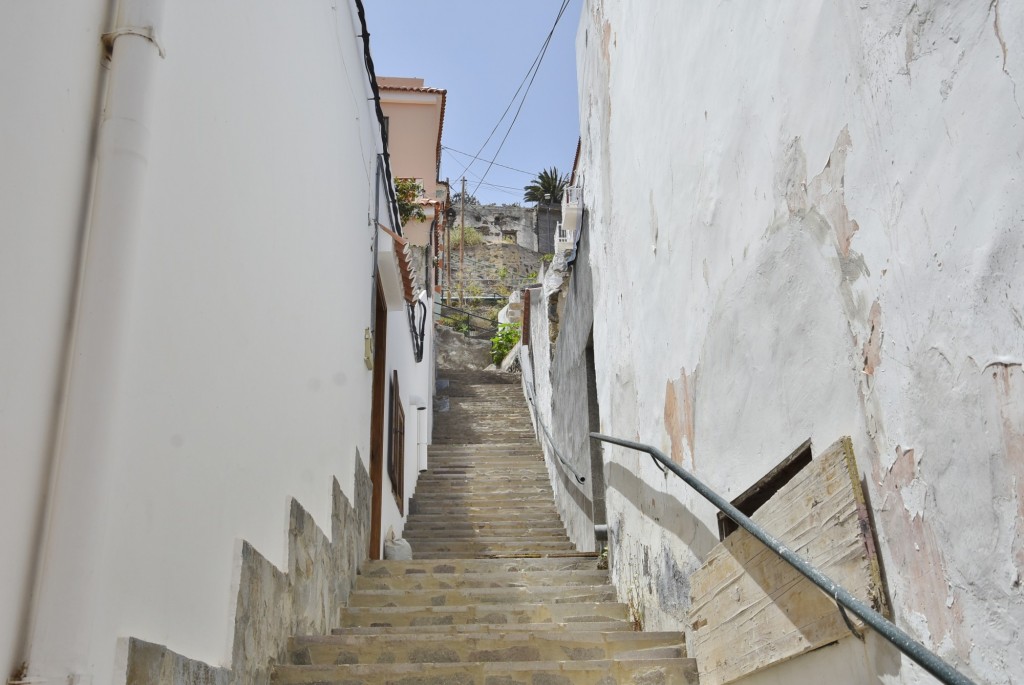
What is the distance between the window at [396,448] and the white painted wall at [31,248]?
5.80m

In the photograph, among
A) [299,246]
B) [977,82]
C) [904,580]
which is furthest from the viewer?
[299,246]

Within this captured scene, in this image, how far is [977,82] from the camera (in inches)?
60.0

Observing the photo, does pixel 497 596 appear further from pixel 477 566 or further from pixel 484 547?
pixel 484 547

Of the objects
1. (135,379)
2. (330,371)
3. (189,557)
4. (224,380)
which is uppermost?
(330,371)

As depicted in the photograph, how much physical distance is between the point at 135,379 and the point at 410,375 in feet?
27.7

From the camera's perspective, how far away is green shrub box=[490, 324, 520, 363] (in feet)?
65.9

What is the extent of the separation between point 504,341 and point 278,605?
17.0 m

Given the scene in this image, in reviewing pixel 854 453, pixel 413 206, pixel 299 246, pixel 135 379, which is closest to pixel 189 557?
pixel 135 379

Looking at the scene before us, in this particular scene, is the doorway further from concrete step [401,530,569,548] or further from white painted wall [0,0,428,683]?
white painted wall [0,0,428,683]

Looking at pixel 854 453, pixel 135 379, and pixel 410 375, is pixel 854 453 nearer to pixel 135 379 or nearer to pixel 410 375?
pixel 135 379

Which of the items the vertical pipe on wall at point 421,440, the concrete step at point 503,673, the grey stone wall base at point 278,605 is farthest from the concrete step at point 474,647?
the vertical pipe on wall at point 421,440

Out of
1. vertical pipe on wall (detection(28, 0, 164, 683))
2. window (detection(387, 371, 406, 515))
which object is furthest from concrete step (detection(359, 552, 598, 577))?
vertical pipe on wall (detection(28, 0, 164, 683))

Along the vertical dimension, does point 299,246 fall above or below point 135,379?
above

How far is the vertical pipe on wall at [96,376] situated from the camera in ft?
5.24
